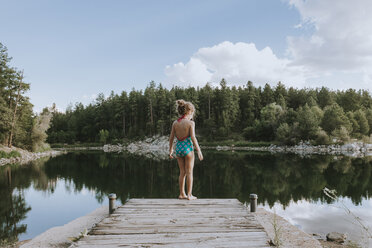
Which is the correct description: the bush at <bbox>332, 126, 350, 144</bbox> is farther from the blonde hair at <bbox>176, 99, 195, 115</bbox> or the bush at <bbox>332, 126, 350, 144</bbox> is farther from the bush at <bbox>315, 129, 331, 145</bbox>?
the blonde hair at <bbox>176, 99, 195, 115</bbox>

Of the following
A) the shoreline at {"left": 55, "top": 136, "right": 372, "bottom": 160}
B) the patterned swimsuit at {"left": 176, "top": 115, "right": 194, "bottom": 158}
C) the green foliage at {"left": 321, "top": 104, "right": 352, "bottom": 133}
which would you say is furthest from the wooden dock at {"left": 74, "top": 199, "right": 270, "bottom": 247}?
the green foliage at {"left": 321, "top": 104, "right": 352, "bottom": 133}

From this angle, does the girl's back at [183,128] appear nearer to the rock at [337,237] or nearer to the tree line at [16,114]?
the rock at [337,237]

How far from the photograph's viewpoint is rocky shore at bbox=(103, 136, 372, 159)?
34625 mm

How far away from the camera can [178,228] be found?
3.89 metres

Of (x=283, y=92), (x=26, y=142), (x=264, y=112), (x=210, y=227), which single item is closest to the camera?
(x=210, y=227)

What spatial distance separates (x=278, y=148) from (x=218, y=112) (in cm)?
1988

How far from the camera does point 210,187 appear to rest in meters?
12.3

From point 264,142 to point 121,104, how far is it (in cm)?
3652

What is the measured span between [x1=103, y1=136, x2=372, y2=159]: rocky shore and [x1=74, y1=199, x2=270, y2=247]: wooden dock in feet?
88.0

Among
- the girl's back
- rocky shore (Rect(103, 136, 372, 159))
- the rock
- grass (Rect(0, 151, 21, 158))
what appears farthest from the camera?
rocky shore (Rect(103, 136, 372, 159))

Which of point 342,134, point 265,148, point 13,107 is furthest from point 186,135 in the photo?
point 342,134

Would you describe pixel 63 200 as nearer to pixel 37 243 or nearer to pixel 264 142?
pixel 37 243

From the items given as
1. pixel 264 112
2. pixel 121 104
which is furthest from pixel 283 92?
pixel 121 104

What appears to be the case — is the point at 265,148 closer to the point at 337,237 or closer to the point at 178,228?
the point at 337,237
